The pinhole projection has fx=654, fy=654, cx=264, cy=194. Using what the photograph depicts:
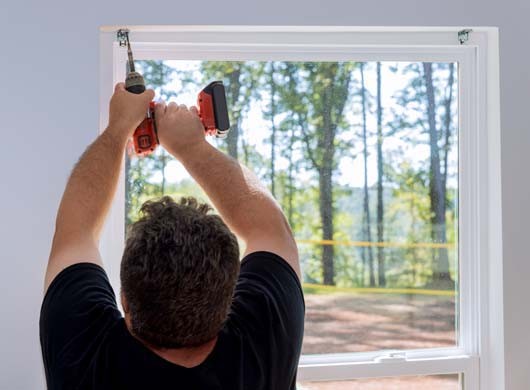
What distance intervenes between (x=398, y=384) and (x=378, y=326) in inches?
7.6

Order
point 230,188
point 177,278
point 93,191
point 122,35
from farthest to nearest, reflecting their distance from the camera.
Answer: point 122,35 → point 230,188 → point 93,191 → point 177,278

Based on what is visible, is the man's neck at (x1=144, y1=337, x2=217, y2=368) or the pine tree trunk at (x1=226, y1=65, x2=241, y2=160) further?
the pine tree trunk at (x1=226, y1=65, x2=241, y2=160)

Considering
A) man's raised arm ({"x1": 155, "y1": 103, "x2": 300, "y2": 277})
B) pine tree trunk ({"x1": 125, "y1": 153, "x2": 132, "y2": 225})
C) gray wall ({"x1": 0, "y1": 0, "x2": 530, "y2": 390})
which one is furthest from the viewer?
pine tree trunk ({"x1": 125, "y1": 153, "x2": 132, "y2": 225})

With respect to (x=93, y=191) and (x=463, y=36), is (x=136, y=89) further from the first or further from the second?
(x=463, y=36)

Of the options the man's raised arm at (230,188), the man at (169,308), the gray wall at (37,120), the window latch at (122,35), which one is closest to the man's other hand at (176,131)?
the man's raised arm at (230,188)

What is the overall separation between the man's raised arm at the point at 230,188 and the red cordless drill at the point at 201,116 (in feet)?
0.06

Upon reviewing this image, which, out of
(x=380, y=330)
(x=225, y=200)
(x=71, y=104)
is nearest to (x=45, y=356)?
(x=225, y=200)

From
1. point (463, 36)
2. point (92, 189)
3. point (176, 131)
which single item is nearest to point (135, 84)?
point (176, 131)

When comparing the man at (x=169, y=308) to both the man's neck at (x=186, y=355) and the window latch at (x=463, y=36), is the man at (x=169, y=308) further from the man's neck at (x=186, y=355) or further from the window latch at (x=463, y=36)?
the window latch at (x=463, y=36)

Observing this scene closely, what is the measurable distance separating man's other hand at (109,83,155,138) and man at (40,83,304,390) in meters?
0.17

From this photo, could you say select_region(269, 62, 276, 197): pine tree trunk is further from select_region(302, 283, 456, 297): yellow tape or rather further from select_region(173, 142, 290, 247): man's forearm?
select_region(173, 142, 290, 247): man's forearm

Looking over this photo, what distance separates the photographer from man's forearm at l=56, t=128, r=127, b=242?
123 centimetres

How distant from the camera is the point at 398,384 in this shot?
2025 millimetres

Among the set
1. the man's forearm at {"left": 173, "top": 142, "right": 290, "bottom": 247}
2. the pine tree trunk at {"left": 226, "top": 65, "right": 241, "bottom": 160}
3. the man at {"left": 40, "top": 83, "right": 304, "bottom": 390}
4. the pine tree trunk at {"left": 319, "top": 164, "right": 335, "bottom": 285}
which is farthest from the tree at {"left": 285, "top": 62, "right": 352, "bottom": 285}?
the man at {"left": 40, "top": 83, "right": 304, "bottom": 390}
